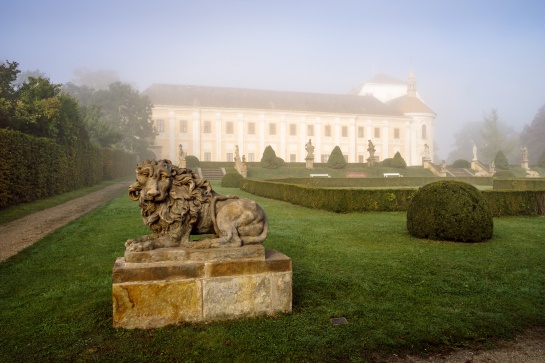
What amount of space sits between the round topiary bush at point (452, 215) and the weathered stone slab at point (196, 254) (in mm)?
5249

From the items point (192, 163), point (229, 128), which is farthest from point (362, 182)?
point (229, 128)

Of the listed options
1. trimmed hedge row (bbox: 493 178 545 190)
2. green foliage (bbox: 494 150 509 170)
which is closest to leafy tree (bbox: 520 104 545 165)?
green foliage (bbox: 494 150 509 170)

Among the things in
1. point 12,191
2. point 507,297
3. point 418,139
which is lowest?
point 507,297

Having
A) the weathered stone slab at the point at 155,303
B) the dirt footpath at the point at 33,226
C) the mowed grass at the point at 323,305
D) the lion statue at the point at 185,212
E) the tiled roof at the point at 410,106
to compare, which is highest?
the tiled roof at the point at 410,106

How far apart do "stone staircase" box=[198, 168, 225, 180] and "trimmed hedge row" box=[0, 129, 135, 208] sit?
8728mm

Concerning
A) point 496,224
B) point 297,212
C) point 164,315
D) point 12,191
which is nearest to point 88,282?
point 164,315

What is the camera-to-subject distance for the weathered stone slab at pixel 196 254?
361 centimetres

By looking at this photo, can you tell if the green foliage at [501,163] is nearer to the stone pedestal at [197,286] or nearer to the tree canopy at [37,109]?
the tree canopy at [37,109]

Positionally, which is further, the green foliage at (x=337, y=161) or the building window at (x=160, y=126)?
the building window at (x=160, y=126)

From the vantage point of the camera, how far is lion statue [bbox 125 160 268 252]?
148 inches

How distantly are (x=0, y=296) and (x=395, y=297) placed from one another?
4.73 metres

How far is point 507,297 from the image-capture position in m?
4.55

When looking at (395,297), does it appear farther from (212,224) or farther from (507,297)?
(212,224)

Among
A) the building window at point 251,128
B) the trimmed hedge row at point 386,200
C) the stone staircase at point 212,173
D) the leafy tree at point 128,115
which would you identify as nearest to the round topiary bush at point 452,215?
the trimmed hedge row at point 386,200
